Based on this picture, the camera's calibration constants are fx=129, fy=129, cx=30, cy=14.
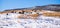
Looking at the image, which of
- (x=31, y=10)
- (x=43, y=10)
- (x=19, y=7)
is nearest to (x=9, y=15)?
(x=19, y=7)

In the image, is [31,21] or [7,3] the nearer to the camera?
[31,21]

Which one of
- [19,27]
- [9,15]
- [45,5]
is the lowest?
[19,27]

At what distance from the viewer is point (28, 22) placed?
1.63 metres

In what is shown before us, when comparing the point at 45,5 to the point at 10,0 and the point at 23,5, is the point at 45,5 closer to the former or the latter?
the point at 23,5

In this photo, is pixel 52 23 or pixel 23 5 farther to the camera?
pixel 23 5

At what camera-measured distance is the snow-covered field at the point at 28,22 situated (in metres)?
1.55

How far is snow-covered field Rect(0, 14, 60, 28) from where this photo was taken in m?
1.55

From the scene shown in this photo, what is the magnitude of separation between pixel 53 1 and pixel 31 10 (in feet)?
0.98

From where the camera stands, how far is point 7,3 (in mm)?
1749

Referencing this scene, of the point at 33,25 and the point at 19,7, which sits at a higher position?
the point at 19,7

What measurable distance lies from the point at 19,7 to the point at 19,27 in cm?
26

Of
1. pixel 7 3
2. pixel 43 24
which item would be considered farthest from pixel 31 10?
→ pixel 7 3

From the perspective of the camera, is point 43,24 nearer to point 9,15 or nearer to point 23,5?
point 23,5

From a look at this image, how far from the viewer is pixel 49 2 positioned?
1.61m
